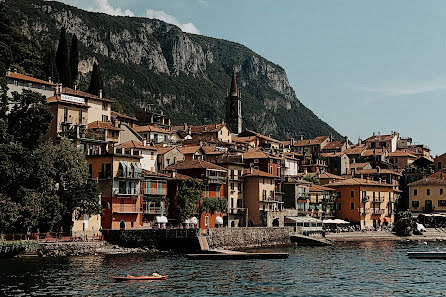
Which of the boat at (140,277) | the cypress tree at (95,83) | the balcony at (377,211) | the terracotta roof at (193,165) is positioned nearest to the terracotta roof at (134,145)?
the terracotta roof at (193,165)

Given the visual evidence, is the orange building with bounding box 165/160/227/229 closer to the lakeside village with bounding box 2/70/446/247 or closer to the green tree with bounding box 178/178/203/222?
the lakeside village with bounding box 2/70/446/247

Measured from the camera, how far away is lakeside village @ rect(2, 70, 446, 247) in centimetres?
7694

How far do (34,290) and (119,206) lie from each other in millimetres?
33925

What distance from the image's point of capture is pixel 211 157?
345ft

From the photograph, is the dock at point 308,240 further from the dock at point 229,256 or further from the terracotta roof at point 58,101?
the terracotta roof at point 58,101

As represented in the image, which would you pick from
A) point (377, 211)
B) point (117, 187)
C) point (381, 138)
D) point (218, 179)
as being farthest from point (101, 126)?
point (381, 138)

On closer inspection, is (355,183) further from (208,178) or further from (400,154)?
(400,154)

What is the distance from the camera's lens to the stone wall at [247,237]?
75500 millimetres

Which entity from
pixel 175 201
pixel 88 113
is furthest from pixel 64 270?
pixel 88 113

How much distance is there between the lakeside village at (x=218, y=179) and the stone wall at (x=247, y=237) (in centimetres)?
483

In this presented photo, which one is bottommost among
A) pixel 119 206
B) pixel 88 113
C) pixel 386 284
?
pixel 386 284

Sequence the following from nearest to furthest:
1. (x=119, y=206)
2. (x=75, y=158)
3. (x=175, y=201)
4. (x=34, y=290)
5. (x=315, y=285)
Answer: (x=34, y=290) → (x=315, y=285) → (x=75, y=158) → (x=119, y=206) → (x=175, y=201)

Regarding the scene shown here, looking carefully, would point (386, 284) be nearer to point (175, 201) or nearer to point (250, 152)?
point (175, 201)

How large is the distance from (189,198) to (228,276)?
114 feet
